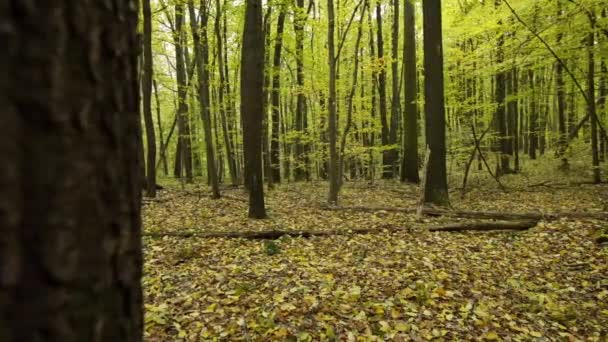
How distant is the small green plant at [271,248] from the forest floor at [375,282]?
0.08 feet

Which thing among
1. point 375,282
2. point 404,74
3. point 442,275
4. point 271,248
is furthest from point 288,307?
point 404,74

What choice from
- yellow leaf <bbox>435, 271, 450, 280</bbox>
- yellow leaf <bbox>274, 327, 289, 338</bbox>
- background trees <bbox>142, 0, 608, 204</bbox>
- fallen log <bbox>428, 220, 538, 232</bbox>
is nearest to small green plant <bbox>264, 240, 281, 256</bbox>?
yellow leaf <bbox>274, 327, 289, 338</bbox>

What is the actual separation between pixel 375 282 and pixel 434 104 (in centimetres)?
588

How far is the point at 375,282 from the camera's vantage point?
4.68 metres

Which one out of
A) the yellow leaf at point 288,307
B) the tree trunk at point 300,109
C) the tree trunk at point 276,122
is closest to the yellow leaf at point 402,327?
the yellow leaf at point 288,307

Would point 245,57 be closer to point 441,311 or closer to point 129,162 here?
point 441,311

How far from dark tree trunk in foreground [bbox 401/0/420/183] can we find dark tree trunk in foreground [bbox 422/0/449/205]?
514cm

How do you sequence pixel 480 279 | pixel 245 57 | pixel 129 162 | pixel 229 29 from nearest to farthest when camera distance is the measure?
pixel 129 162 → pixel 480 279 → pixel 245 57 → pixel 229 29

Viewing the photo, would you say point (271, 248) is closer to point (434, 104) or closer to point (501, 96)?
point (434, 104)

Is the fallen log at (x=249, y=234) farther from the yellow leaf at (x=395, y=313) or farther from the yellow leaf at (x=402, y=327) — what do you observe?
the yellow leaf at (x=402, y=327)

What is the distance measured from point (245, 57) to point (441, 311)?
252 inches

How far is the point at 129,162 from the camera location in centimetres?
87

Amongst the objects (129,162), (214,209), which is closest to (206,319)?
(129,162)

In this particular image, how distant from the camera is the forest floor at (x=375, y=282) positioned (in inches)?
145
